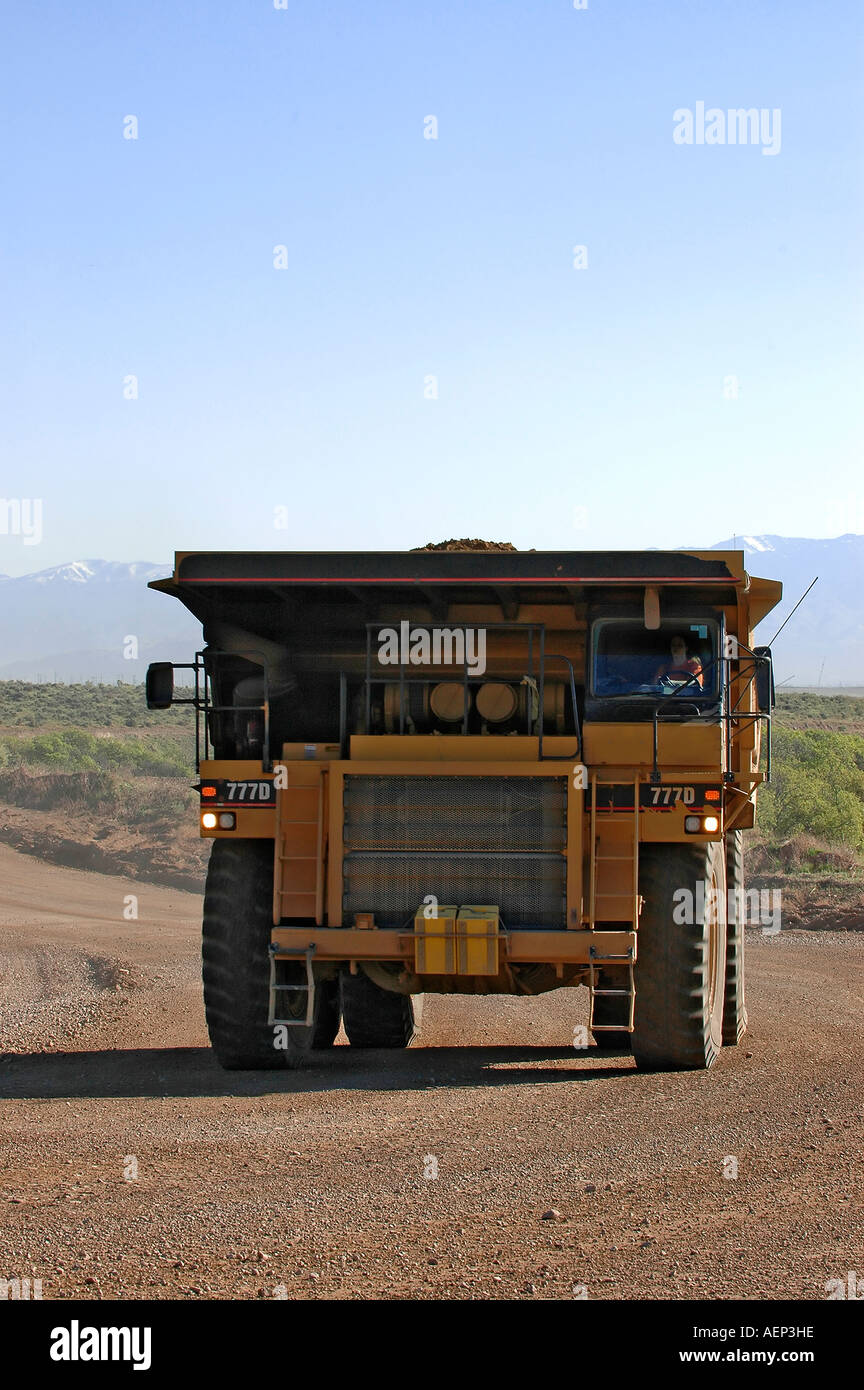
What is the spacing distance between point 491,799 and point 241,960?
85.3 inches

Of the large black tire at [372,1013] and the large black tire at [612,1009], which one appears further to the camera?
the large black tire at [372,1013]

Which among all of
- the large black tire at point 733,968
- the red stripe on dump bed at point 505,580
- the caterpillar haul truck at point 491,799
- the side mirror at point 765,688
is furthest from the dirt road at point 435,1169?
A: the red stripe on dump bed at point 505,580

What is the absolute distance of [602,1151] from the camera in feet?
26.0

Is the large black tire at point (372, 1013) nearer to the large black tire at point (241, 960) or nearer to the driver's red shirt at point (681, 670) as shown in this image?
the large black tire at point (241, 960)

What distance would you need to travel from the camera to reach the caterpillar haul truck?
10273mm

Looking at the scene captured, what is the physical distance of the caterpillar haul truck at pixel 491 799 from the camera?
404 inches

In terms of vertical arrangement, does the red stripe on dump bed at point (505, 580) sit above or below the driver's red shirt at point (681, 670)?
above

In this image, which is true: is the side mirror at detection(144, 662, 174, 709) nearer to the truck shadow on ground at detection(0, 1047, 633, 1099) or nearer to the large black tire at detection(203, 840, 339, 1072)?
the large black tire at detection(203, 840, 339, 1072)

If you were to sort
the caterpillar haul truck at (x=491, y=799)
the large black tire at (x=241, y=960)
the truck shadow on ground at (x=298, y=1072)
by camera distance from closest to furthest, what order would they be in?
the truck shadow on ground at (x=298, y=1072)
the caterpillar haul truck at (x=491, y=799)
the large black tire at (x=241, y=960)

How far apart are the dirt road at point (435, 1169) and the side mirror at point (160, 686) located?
2.76 m
